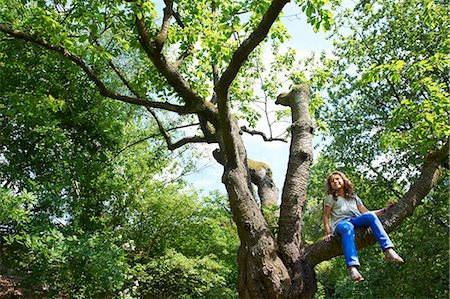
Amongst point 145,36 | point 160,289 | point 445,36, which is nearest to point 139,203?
point 160,289

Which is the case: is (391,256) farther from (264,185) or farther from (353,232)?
(264,185)

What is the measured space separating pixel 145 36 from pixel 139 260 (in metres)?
5.97

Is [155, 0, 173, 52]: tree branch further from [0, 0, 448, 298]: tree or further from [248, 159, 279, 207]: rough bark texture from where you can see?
[248, 159, 279, 207]: rough bark texture

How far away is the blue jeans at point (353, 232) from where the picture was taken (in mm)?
3766

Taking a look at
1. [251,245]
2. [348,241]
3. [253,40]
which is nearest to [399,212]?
[348,241]

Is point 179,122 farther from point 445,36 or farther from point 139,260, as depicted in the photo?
point 445,36

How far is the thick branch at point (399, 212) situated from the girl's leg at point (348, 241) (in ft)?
0.51

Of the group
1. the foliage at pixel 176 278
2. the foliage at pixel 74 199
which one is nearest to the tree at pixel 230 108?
the foliage at pixel 74 199

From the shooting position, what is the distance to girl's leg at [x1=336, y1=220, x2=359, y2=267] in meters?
3.76

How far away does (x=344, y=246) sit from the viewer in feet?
12.9

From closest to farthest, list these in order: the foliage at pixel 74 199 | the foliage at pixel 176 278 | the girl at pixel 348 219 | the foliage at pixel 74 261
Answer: the girl at pixel 348 219 < the foliage at pixel 74 261 < the foliage at pixel 74 199 < the foliage at pixel 176 278

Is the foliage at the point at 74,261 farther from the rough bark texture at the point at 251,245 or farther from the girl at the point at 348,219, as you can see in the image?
the girl at the point at 348,219

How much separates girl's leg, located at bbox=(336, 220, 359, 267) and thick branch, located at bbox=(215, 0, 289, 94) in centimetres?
184

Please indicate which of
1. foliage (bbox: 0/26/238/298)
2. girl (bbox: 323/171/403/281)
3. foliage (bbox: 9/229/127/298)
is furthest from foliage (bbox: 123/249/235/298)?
girl (bbox: 323/171/403/281)
